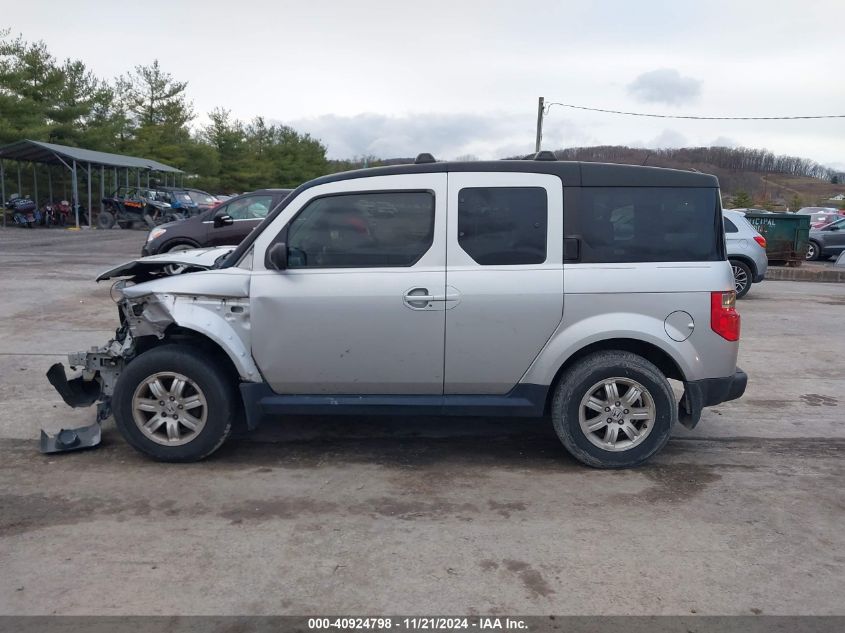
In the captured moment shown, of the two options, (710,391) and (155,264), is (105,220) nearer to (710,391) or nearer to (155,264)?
(155,264)

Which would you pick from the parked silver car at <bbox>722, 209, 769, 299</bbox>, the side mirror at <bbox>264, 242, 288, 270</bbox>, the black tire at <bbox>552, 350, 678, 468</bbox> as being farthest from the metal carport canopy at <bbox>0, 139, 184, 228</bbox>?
the black tire at <bbox>552, 350, 678, 468</bbox>

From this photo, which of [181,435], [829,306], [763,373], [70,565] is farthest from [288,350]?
[829,306]

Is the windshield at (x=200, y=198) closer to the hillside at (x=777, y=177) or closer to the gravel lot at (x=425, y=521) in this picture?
the hillside at (x=777, y=177)

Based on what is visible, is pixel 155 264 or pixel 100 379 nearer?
pixel 155 264

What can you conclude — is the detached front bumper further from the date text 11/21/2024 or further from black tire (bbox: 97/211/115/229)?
black tire (bbox: 97/211/115/229)

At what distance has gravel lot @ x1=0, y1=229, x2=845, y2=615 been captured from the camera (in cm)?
352

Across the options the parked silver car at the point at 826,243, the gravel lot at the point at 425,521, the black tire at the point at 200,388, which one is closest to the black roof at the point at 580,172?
the black tire at the point at 200,388

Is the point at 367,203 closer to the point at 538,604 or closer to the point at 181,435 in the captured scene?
the point at 181,435

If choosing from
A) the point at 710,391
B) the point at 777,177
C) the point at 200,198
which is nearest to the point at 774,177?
the point at 777,177

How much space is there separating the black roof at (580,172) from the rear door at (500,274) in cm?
6

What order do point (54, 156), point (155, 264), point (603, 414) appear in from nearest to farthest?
point (603, 414) < point (155, 264) < point (54, 156)

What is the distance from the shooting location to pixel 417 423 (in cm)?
613

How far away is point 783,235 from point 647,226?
1487cm

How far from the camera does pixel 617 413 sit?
4.99m
